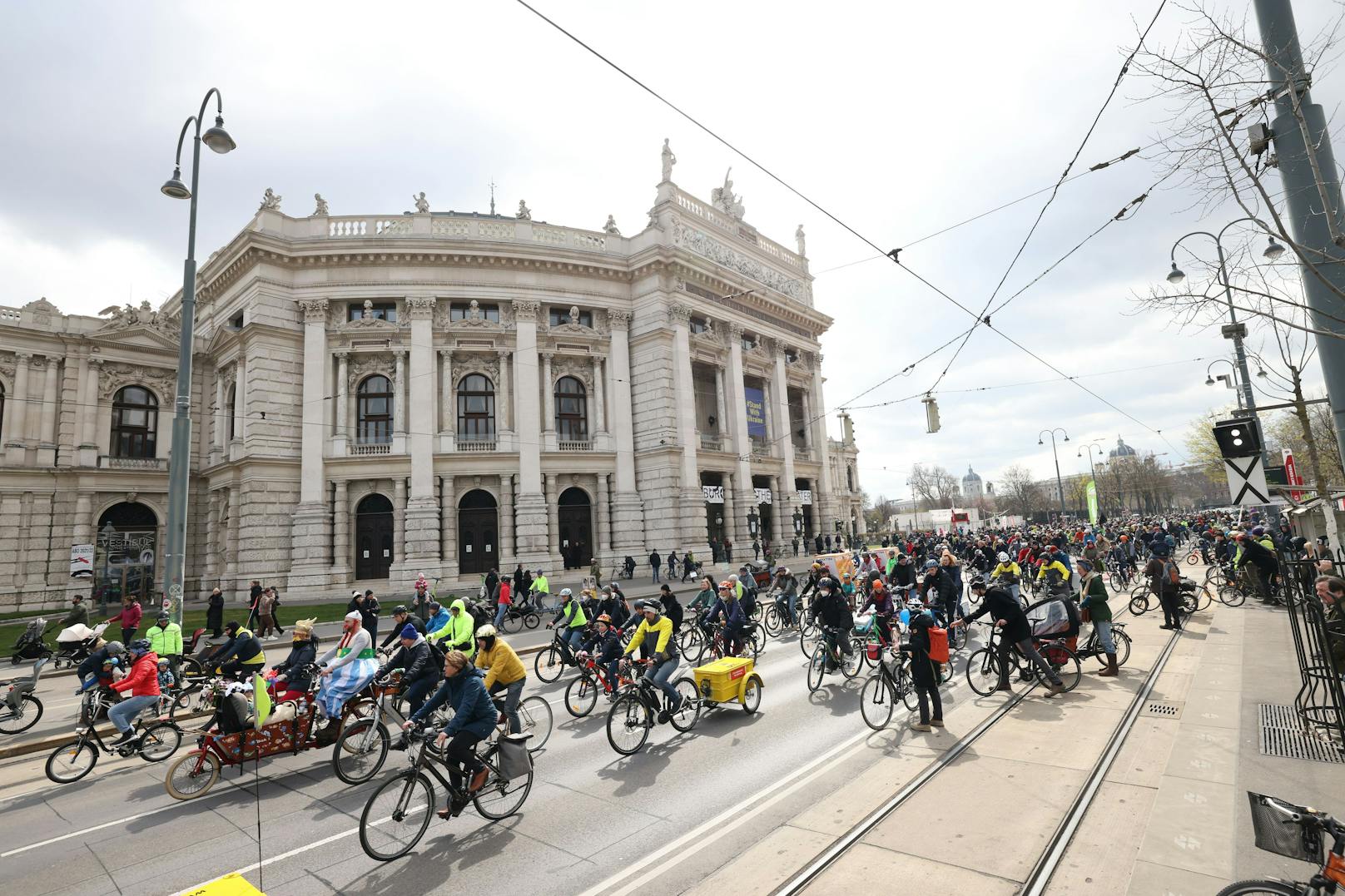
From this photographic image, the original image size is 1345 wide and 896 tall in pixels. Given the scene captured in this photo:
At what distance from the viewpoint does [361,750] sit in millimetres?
8602

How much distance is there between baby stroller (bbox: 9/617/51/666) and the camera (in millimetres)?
16453

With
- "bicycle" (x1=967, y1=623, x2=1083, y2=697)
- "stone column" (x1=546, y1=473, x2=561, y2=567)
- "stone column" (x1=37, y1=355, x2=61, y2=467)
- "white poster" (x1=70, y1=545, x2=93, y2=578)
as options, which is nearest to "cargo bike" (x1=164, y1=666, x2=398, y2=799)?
"bicycle" (x1=967, y1=623, x2=1083, y2=697)

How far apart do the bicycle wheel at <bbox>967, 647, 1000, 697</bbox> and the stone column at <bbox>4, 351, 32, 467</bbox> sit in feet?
139

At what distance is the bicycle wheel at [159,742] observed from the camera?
31.0ft

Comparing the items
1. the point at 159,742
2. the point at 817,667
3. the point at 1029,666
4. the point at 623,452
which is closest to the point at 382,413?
the point at 623,452

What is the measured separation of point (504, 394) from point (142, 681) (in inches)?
1004

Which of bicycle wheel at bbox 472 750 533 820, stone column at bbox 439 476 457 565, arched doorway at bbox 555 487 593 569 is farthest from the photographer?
arched doorway at bbox 555 487 593 569

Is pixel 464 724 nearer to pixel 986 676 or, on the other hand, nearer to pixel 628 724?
pixel 628 724

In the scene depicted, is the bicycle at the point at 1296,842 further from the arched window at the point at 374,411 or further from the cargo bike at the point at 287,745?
the arched window at the point at 374,411

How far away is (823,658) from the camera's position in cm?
1186

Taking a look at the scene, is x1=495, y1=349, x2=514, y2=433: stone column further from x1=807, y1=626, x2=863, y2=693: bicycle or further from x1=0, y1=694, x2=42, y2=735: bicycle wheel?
x1=807, y1=626, x2=863, y2=693: bicycle

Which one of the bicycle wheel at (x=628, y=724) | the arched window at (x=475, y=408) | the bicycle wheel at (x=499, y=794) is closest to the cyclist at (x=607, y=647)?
the bicycle wheel at (x=628, y=724)

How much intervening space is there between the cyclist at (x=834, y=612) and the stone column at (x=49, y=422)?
39.4 metres

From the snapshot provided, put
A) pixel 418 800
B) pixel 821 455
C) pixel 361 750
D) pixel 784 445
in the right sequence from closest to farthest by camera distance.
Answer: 1. pixel 418 800
2. pixel 361 750
3. pixel 784 445
4. pixel 821 455
